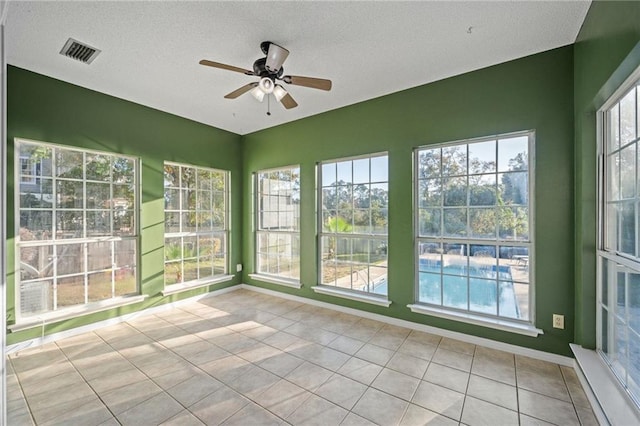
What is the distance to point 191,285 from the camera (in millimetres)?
4102

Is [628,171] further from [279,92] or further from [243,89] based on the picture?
[243,89]

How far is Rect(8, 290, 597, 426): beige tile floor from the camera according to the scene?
1797mm

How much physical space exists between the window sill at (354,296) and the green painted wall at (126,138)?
73.3 inches

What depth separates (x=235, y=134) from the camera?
15.8ft

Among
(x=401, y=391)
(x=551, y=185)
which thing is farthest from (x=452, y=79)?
(x=401, y=391)

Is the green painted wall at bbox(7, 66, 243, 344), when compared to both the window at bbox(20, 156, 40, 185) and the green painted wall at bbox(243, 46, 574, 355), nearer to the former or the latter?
the window at bbox(20, 156, 40, 185)

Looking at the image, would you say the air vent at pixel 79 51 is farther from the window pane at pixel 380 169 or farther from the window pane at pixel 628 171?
the window pane at pixel 628 171

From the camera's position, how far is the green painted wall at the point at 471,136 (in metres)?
2.37

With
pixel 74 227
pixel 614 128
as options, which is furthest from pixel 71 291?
pixel 614 128

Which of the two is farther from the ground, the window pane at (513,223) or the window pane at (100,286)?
the window pane at (513,223)

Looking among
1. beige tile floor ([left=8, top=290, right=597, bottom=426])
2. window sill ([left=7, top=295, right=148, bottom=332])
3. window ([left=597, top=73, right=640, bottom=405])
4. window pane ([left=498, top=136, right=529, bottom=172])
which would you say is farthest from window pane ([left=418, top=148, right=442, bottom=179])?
window sill ([left=7, top=295, right=148, bottom=332])

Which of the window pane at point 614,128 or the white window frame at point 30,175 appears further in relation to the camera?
the white window frame at point 30,175

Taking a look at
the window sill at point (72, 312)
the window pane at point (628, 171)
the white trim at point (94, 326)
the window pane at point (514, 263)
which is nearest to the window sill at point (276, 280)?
the white trim at point (94, 326)

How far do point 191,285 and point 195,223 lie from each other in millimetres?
978
